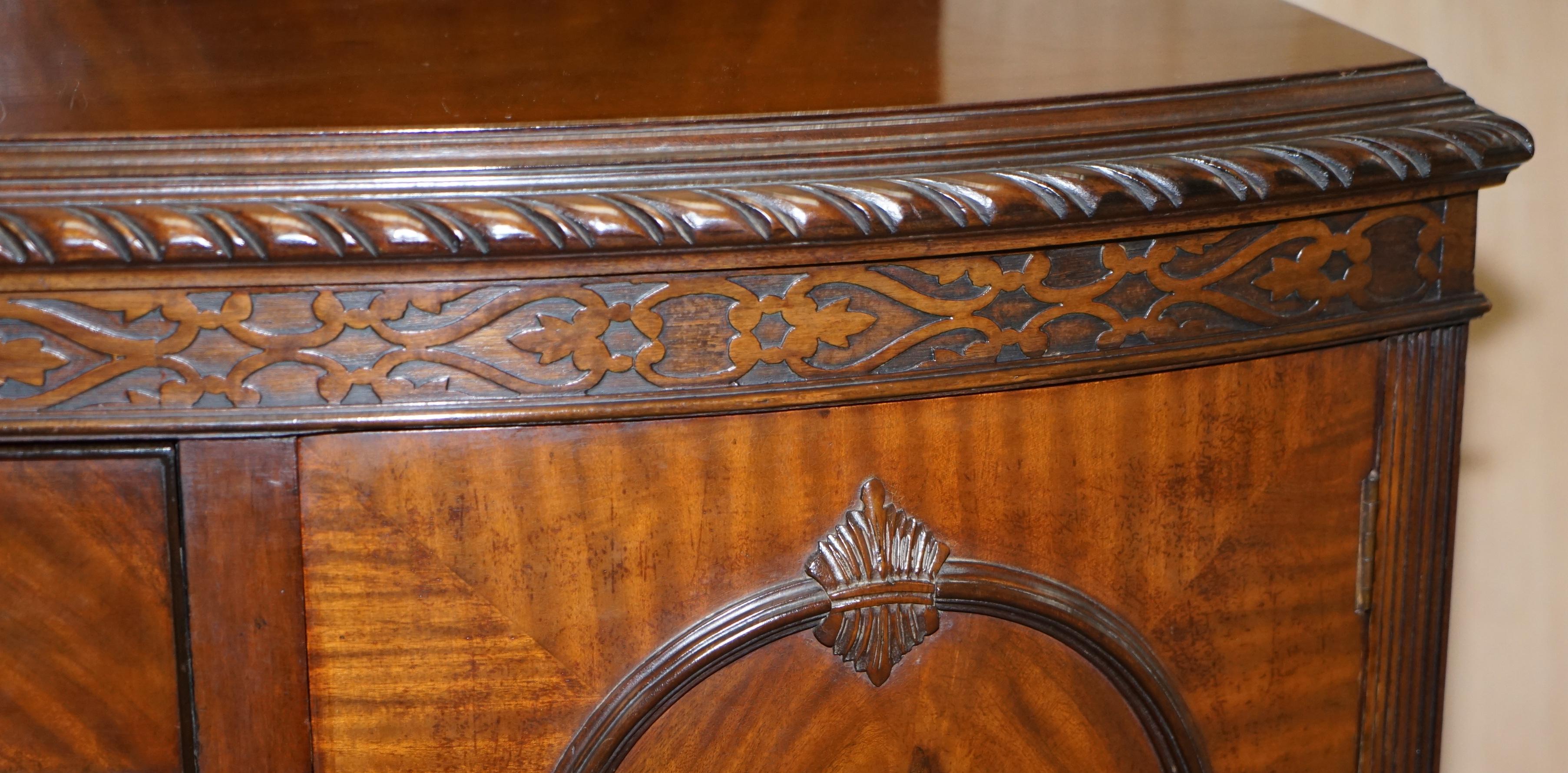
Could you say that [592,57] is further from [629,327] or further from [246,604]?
[246,604]

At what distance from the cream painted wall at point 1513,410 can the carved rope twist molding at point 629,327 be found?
2.65ft

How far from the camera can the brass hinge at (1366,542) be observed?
0.67 m

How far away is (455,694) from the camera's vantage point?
1.90 feet

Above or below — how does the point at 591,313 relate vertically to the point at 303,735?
above

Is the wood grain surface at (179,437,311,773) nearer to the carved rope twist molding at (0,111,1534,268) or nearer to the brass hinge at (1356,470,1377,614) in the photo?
the carved rope twist molding at (0,111,1534,268)

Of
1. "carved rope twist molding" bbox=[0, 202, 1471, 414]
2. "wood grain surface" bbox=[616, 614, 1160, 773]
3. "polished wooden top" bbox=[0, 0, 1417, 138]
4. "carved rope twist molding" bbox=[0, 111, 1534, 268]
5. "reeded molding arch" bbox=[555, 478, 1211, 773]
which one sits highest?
"polished wooden top" bbox=[0, 0, 1417, 138]

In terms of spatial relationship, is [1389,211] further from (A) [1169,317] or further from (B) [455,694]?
(B) [455,694]

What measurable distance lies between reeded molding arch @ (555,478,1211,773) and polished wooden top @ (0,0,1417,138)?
18cm

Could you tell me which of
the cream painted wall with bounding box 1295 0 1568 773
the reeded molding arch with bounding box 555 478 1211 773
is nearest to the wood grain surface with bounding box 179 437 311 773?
the reeded molding arch with bounding box 555 478 1211 773

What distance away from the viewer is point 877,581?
597 millimetres

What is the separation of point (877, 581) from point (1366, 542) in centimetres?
25

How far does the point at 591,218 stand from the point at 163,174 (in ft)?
0.51

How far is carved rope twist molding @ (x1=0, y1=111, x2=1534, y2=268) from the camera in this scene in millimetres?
506

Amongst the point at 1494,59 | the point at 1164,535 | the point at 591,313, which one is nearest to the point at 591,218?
the point at 591,313
